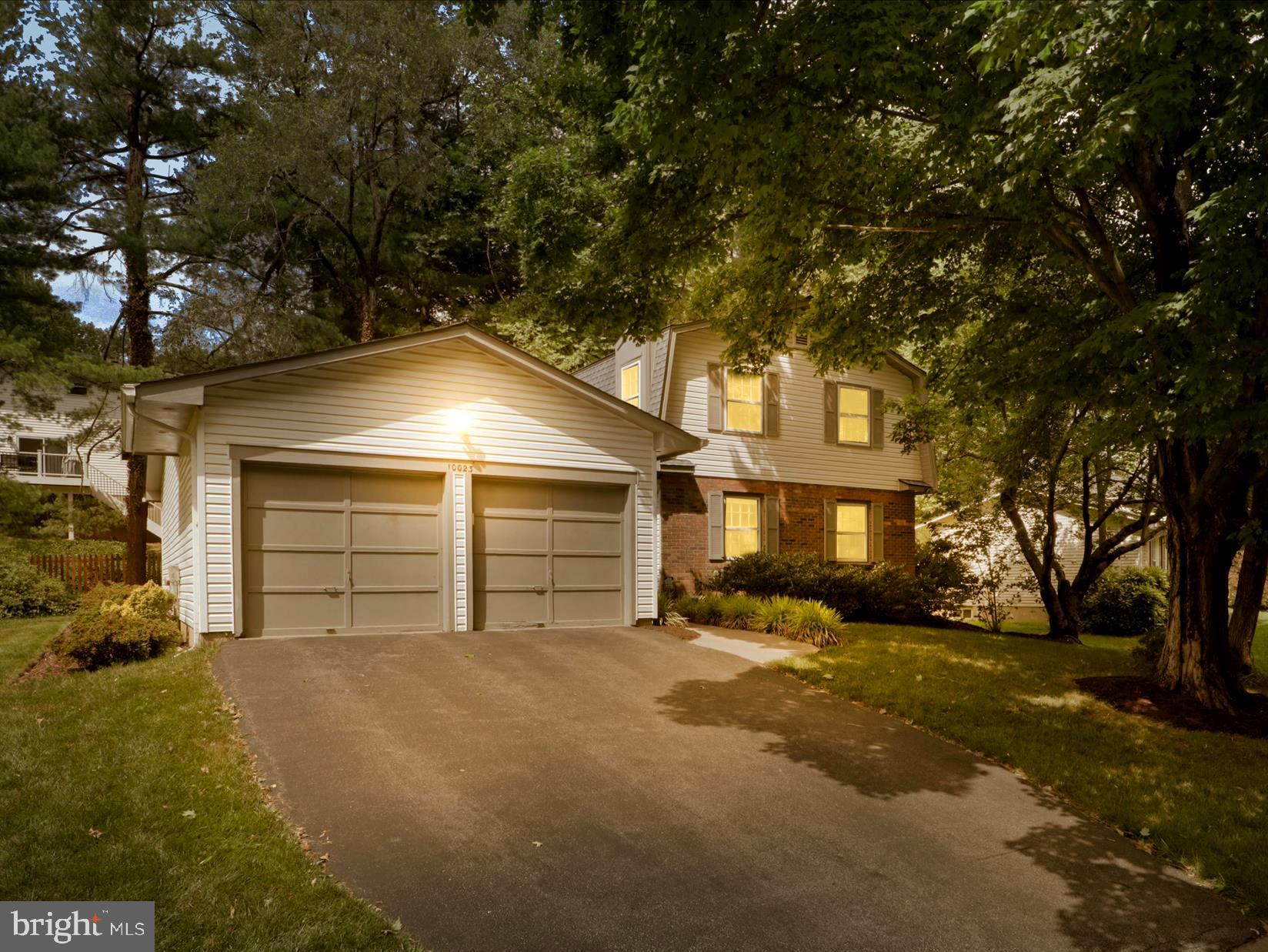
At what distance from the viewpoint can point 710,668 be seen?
35.0 ft

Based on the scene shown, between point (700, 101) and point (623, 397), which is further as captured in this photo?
point (623, 397)

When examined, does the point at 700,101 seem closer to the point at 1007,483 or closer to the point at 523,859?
the point at 523,859

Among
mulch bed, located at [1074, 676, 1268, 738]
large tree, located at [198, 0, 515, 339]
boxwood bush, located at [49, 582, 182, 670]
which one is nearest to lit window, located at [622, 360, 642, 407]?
large tree, located at [198, 0, 515, 339]

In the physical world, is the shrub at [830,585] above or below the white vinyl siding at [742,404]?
below

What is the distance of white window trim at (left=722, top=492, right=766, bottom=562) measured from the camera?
17828 mm

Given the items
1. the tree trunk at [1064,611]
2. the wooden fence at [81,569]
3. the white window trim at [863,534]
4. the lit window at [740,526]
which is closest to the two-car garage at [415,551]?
the lit window at [740,526]

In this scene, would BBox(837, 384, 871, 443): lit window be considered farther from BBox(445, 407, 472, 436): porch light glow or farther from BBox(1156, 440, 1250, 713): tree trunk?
BBox(445, 407, 472, 436): porch light glow

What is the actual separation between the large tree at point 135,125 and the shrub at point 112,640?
12.0m

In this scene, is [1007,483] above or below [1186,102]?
below

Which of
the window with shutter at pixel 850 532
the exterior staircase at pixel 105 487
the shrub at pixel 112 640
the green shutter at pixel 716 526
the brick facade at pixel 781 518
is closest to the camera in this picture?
the shrub at pixel 112 640

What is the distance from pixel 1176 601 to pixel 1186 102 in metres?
6.00

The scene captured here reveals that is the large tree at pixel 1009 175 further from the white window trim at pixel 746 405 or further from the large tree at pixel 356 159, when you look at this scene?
the large tree at pixel 356 159

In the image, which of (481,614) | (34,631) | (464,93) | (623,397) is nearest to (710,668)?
(481,614)

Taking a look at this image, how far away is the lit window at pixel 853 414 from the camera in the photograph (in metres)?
19.9
